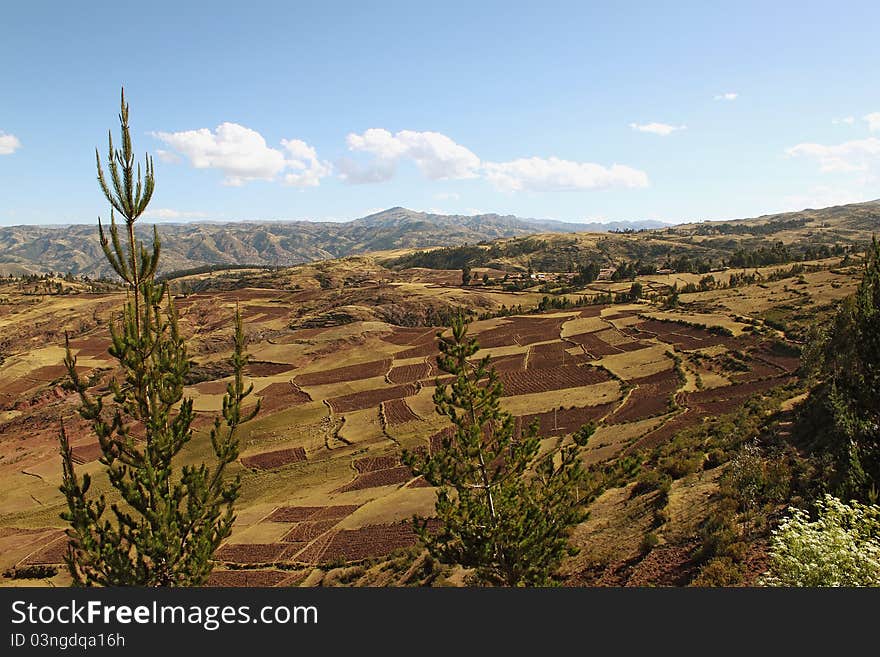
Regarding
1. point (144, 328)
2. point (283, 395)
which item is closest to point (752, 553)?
point (144, 328)

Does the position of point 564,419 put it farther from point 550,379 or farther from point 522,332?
point 522,332

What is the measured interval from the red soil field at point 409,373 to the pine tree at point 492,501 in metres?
57.1

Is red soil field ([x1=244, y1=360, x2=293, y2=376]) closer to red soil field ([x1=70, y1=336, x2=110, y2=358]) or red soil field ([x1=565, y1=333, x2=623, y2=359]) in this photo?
red soil field ([x1=70, y1=336, x2=110, y2=358])

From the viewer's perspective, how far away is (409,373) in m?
74.8

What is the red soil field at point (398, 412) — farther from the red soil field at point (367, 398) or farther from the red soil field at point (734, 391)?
the red soil field at point (734, 391)

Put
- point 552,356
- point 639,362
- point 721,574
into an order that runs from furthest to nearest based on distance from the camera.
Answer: point 552,356 → point 639,362 → point 721,574

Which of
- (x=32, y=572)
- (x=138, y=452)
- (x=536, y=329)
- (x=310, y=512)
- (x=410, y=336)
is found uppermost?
(x=138, y=452)

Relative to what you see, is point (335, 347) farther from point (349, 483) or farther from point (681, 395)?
point (681, 395)

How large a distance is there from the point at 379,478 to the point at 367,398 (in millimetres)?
24048

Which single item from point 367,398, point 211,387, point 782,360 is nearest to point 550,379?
point 367,398

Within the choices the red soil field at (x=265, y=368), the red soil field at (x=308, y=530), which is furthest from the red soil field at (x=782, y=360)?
the red soil field at (x=265, y=368)

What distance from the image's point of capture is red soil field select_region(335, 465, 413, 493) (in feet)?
133

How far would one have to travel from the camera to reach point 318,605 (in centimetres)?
672

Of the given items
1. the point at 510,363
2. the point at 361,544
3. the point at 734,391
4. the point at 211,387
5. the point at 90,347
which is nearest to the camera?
the point at 361,544
